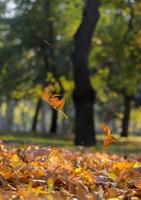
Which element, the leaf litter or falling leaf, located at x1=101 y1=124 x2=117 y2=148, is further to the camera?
falling leaf, located at x1=101 y1=124 x2=117 y2=148

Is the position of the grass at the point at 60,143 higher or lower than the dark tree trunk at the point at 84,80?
lower

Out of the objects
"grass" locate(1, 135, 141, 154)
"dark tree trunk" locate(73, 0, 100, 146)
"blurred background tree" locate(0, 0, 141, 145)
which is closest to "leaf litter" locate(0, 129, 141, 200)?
"grass" locate(1, 135, 141, 154)

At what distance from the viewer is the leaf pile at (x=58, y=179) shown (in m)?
4.14

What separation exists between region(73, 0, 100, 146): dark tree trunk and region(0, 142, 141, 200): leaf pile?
13704 mm

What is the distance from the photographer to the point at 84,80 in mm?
19281

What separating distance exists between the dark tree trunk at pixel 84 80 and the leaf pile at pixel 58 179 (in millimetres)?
13704

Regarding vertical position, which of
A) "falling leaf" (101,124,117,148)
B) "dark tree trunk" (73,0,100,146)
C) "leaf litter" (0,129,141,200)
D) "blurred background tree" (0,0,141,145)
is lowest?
"leaf litter" (0,129,141,200)

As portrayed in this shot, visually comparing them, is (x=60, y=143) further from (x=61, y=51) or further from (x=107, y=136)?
(x=61, y=51)

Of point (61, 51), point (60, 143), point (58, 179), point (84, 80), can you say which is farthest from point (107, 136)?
point (61, 51)

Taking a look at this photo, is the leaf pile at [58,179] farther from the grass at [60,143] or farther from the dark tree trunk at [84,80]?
the dark tree trunk at [84,80]

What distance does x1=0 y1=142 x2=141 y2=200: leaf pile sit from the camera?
13.6 feet

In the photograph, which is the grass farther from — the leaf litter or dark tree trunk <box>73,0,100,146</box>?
the leaf litter

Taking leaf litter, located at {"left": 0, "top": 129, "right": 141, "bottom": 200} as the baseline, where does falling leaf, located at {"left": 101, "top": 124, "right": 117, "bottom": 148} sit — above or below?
above

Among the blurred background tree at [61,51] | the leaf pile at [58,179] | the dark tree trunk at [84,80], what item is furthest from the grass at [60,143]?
the leaf pile at [58,179]
